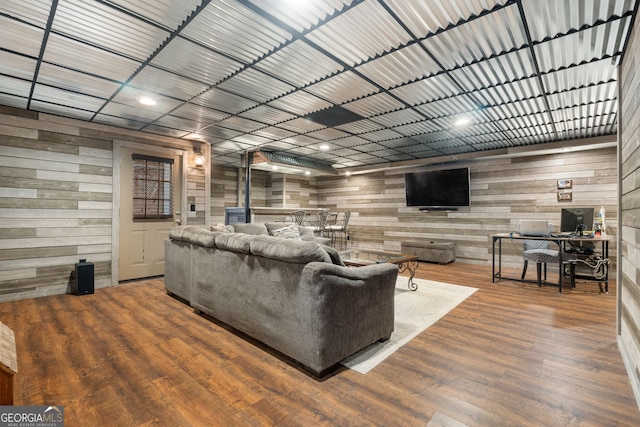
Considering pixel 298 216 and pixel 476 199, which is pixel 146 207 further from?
pixel 476 199

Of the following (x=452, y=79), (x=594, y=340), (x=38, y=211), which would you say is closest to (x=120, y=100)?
(x=38, y=211)

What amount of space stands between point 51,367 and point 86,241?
2962mm

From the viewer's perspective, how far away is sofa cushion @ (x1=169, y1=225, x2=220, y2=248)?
322 centimetres

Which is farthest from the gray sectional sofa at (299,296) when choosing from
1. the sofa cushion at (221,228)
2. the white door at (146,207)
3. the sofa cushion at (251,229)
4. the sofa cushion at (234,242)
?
the white door at (146,207)

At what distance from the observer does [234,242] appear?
9.23 feet

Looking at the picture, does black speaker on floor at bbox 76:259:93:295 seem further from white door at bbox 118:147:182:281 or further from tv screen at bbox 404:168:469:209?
tv screen at bbox 404:168:469:209

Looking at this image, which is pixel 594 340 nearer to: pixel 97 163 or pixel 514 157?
pixel 514 157

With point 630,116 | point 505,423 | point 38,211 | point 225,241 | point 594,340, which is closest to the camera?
point 505,423

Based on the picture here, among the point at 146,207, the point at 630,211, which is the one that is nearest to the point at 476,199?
the point at 630,211

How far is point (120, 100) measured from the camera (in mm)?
3822

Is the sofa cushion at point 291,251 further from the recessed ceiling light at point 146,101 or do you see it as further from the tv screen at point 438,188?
the tv screen at point 438,188

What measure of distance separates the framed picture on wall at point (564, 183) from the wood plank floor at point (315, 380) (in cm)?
333

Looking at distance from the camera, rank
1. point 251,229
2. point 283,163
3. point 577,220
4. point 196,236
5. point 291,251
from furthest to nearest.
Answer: point 283,163 < point 251,229 < point 577,220 < point 196,236 < point 291,251

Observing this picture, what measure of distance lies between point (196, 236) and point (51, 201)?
2.65 metres
